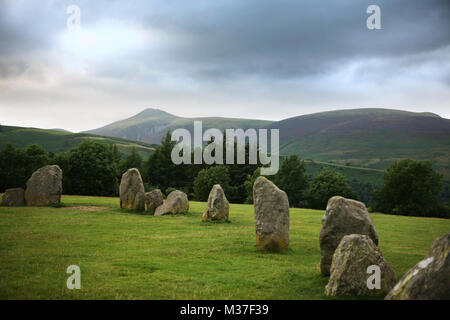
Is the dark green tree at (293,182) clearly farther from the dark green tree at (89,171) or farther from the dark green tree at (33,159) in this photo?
the dark green tree at (33,159)

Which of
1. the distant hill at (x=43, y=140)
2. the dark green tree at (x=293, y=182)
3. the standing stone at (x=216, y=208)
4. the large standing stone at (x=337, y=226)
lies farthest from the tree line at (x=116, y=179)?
the distant hill at (x=43, y=140)

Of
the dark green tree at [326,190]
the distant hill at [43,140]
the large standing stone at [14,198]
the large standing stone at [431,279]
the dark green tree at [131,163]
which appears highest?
the distant hill at [43,140]

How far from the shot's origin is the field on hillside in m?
9.69

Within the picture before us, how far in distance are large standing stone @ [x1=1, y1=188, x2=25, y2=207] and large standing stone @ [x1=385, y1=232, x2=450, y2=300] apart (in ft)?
98.9

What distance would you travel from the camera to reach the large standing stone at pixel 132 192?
29.0m

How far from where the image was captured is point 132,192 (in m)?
29.2

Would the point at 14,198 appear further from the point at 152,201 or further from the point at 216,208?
the point at 216,208

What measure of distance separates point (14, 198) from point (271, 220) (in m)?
24.0

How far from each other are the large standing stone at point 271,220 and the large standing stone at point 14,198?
23.2 m

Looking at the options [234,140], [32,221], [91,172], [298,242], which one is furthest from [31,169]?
[298,242]

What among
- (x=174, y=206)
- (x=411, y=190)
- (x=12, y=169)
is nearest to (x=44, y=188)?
(x=174, y=206)

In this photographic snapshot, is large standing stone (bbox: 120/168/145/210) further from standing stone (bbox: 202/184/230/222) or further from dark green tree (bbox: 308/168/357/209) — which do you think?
dark green tree (bbox: 308/168/357/209)

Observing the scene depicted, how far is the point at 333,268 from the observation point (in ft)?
32.0
